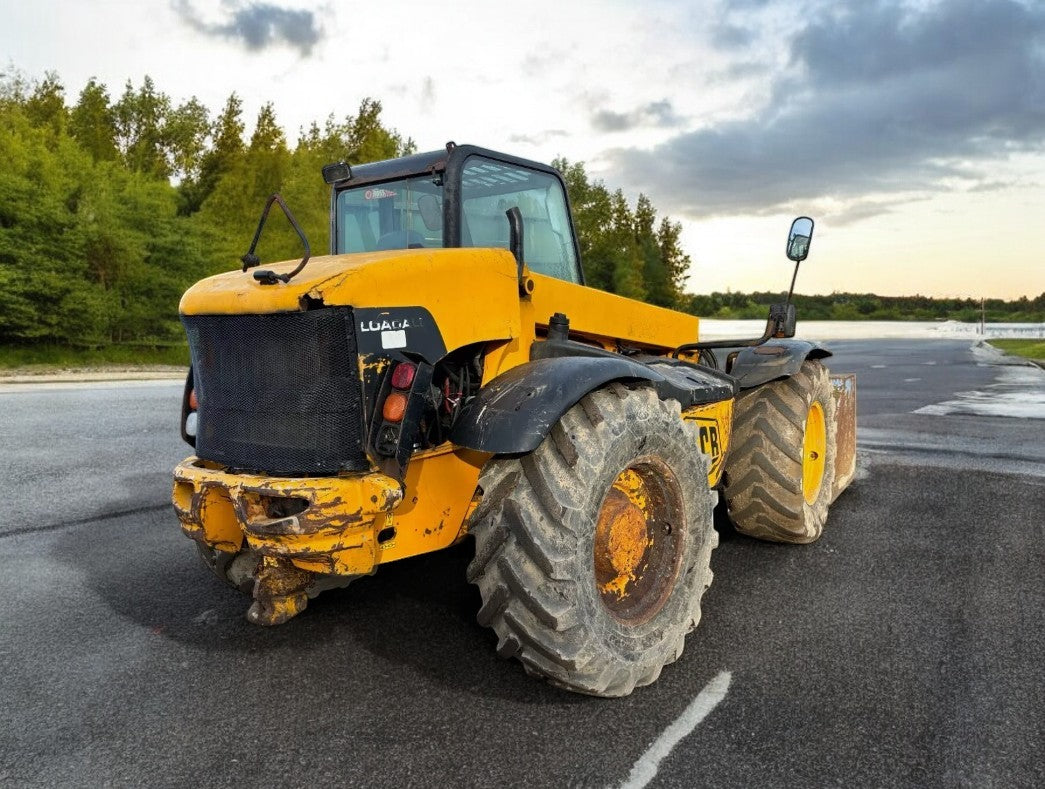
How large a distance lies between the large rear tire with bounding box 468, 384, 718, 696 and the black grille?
0.63 meters

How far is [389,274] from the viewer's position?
3.24 metres

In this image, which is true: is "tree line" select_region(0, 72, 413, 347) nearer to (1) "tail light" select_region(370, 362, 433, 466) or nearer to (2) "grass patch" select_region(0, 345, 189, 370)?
(2) "grass patch" select_region(0, 345, 189, 370)

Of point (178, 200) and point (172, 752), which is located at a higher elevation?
point (178, 200)

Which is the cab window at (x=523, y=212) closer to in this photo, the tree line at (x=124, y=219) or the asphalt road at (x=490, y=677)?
the asphalt road at (x=490, y=677)

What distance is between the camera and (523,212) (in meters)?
4.49

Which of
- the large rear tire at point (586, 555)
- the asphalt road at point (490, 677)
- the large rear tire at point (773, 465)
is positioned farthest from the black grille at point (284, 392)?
the large rear tire at point (773, 465)

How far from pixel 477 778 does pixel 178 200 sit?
42326mm

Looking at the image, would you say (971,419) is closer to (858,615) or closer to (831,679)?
(858,615)

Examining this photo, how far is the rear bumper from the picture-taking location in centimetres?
308

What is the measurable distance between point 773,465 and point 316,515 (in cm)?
332

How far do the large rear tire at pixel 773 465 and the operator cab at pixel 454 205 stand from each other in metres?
1.57

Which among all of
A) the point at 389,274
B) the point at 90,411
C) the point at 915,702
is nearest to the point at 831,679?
the point at 915,702

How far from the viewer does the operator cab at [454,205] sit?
420 centimetres

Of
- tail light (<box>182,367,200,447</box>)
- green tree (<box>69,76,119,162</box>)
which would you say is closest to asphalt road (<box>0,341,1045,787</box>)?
tail light (<box>182,367,200,447</box>)
